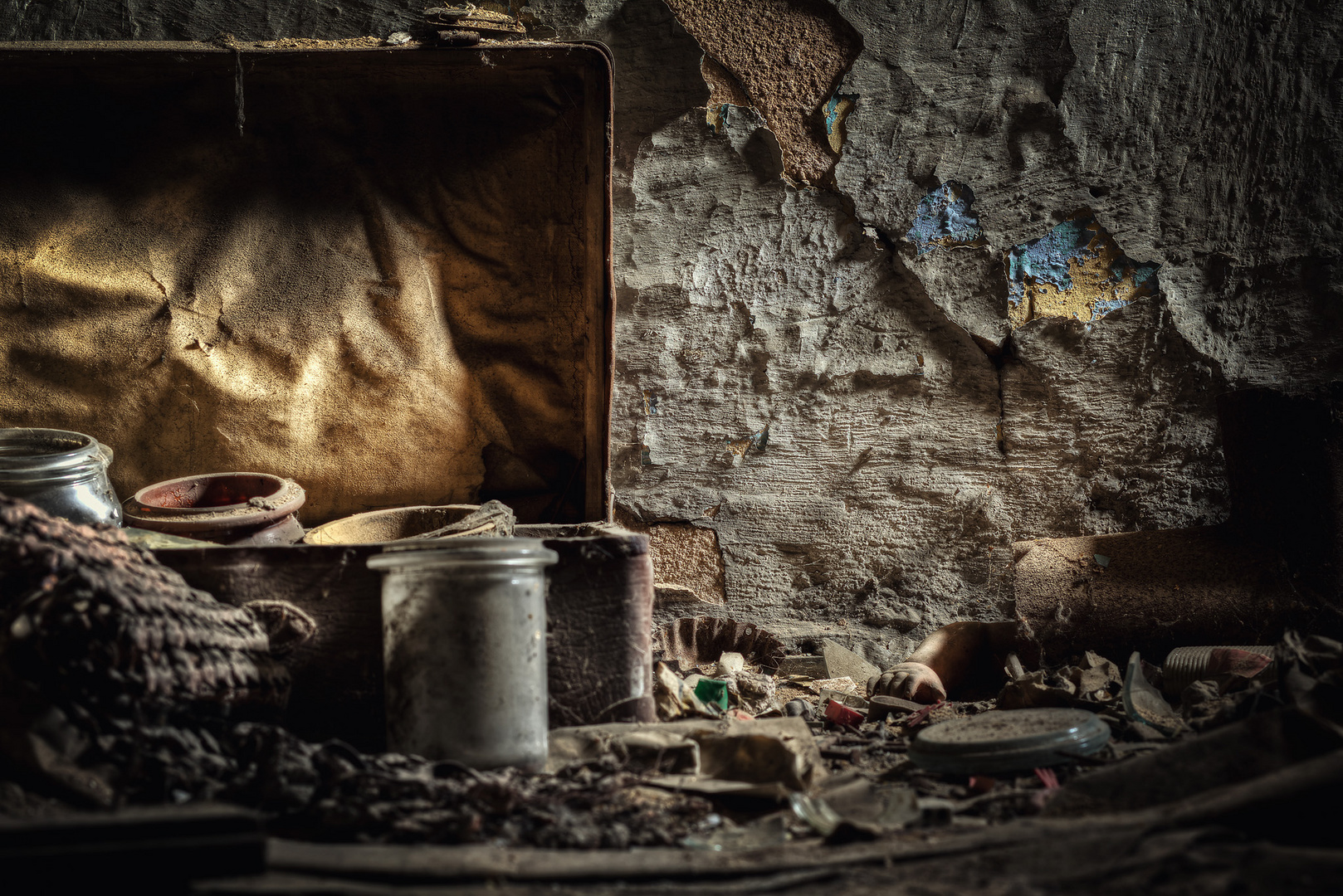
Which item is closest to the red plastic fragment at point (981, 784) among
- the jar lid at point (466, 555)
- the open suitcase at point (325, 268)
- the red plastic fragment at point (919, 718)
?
the red plastic fragment at point (919, 718)

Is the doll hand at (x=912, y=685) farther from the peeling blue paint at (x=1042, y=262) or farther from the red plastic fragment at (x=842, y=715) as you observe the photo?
the peeling blue paint at (x=1042, y=262)

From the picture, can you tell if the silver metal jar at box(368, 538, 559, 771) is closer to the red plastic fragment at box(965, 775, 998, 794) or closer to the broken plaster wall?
the red plastic fragment at box(965, 775, 998, 794)

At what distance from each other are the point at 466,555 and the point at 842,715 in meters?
1.07

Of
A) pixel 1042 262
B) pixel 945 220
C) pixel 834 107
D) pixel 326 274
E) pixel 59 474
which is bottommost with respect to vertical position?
pixel 59 474

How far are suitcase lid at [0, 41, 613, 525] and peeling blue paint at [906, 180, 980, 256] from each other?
1149 millimetres

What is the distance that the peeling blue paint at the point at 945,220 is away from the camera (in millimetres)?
2830

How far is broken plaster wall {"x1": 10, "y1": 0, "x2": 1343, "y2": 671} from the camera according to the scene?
279 cm

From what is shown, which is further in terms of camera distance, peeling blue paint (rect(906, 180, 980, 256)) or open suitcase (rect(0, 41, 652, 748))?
peeling blue paint (rect(906, 180, 980, 256))

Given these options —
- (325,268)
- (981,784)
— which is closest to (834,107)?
(325,268)

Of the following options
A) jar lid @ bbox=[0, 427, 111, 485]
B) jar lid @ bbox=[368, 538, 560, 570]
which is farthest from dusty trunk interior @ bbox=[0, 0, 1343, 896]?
jar lid @ bbox=[0, 427, 111, 485]

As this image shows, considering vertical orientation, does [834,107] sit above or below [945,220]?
above

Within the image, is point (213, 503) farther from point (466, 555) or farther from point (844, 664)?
point (844, 664)

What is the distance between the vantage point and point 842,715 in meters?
2.08

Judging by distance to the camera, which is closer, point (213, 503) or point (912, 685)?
point (912, 685)
